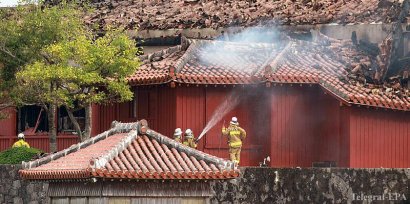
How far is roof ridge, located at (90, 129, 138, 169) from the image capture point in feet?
120

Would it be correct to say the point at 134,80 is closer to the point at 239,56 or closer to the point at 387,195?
the point at 239,56

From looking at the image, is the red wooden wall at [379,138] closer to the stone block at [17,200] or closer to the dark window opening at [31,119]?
the stone block at [17,200]

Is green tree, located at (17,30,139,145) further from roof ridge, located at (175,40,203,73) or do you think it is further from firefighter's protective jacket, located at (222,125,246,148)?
firefighter's protective jacket, located at (222,125,246,148)

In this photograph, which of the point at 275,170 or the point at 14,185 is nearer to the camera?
the point at 275,170

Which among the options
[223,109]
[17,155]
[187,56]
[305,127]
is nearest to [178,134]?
[223,109]

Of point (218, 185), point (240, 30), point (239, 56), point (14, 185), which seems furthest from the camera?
point (240, 30)

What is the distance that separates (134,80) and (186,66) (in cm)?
208

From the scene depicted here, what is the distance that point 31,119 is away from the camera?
64812 mm

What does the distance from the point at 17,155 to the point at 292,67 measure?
1045 cm

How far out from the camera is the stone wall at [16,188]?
5094cm

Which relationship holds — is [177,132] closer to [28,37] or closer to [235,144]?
[235,144]

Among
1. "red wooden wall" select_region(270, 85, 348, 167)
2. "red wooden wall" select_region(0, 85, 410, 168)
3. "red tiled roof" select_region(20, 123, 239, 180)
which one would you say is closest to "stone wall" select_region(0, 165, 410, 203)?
"red wooden wall" select_region(0, 85, 410, 168)

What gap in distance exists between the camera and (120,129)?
3934 centimetres

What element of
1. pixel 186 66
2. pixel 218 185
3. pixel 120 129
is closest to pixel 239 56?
pixel 186 66
